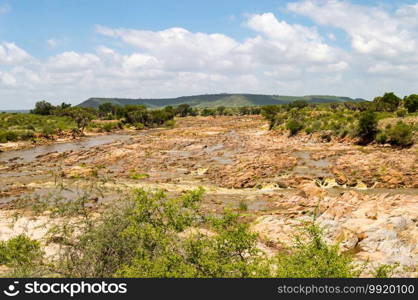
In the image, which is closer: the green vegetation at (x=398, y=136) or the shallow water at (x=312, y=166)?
the shallow water at (x=312, y=166)

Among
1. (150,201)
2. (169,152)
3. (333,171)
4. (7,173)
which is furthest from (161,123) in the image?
(150,201)

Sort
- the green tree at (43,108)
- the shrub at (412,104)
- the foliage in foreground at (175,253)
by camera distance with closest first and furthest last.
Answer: the foliage in foreground at (175,253)
the shrub at (412,104)
the green tree at (43,108)

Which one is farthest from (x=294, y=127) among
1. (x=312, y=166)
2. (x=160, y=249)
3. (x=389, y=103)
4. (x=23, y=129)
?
(x=160, y=249)

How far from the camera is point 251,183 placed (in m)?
36.7

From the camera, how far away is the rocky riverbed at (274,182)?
2005 centimetres

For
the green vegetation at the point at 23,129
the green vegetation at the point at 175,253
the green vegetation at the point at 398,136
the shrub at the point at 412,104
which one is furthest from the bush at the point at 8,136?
the shrub at the point at 412,104

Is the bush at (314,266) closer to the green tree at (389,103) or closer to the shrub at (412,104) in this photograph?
the shrub at (412,104)

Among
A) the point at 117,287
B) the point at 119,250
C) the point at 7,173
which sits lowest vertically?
the point at 7,173

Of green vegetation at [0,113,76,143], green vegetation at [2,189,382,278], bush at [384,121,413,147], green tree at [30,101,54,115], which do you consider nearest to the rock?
green vegetation at [2,189,382,278]

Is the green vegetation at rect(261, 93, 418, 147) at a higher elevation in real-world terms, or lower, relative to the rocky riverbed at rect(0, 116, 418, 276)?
higher

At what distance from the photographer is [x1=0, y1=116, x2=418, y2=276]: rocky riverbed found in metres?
20.0

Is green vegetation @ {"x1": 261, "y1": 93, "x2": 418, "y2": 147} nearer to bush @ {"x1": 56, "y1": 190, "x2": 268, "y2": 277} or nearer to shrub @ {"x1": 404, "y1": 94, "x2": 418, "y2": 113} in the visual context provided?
shrub @ {"x1": 404, "y1": 94, "x2": 418, "y2": 113}

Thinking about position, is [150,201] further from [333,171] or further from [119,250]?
[333,171]

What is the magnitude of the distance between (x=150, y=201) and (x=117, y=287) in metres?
5.66
